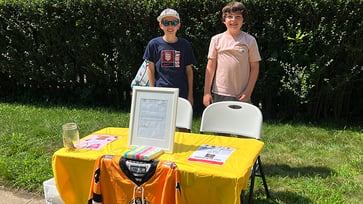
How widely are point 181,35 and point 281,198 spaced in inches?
128

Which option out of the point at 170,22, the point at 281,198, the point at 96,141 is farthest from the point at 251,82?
the point at 96,141

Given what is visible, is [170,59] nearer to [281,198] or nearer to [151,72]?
[151,72]

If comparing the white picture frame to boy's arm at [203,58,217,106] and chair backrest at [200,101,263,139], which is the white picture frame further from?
boy's arm at [203,58,217,106]

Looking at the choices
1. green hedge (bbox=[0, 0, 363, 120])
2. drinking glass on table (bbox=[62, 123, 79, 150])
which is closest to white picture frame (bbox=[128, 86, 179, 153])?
drinking glass on table (bbox=[62, 123, 79, 150])

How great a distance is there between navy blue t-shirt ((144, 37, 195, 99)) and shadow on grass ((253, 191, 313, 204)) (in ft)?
4.46

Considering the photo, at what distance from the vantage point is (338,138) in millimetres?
5082

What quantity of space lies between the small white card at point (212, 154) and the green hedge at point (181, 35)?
3215 mm

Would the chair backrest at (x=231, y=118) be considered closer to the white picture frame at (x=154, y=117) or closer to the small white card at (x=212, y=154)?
the small white card at (x=212, y=154)

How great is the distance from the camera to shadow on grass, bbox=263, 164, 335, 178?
394 centimetres

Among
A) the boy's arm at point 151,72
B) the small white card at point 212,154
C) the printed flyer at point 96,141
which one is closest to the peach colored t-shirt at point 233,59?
the boy's arm at point 151,72

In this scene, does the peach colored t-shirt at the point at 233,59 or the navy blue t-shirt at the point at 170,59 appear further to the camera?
the navy blue t-shirt at the point at 170,59

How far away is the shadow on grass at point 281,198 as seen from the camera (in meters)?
3.37

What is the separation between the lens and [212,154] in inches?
96.3

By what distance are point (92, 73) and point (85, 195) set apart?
450cm
